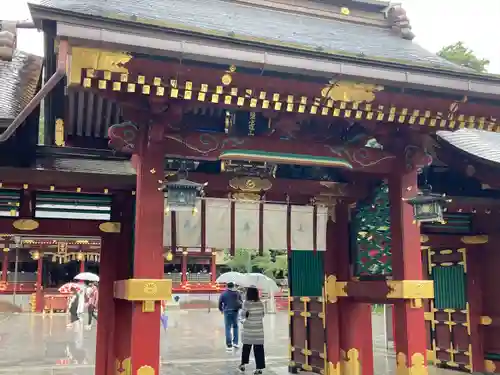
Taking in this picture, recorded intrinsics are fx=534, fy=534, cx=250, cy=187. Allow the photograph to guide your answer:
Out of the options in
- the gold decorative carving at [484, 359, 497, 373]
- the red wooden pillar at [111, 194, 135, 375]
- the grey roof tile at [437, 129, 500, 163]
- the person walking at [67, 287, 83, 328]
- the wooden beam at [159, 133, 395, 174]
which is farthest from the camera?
the person walking at [67, 287, 83, 328]

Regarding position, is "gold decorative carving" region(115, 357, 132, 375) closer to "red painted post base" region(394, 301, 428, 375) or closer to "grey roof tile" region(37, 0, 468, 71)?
"red painted post base" region(394, 301, 428, 375)

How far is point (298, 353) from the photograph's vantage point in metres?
10.4

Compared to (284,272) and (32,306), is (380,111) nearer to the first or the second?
(32,306)

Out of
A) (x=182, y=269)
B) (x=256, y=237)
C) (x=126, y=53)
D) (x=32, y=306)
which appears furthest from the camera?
(x=182, y=269)

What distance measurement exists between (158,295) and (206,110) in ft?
8.89

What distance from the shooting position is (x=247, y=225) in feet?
26.0

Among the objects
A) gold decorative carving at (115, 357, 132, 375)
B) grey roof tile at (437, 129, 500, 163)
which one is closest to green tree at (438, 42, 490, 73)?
grey roof tile at (437, 129, 500, 163)

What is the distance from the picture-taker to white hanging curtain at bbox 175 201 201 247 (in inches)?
296

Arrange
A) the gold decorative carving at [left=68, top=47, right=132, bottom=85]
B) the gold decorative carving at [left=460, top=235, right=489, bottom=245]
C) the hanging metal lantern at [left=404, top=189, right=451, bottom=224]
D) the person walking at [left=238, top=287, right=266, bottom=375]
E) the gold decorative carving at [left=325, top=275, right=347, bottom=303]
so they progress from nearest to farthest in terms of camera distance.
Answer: the gold decorative carving at [left=68, top=47, right=132, bottom=85] → the hanging metal lantern at [left=404, top=189, right=451, bottom=224] → the gold decorative carving at [left=325, top=275, right=347, bottom=303] → the person walking at [left=238, top=287, right=266, bottom=375] → the gold decorative carving at [left=460, top=235, right=489, bottom=245]

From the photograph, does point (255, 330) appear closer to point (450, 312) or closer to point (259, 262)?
point (450, 312)

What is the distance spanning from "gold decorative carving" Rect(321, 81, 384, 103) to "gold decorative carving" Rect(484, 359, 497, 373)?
674 centimetres

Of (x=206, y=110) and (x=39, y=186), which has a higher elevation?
(x=206, y=110)

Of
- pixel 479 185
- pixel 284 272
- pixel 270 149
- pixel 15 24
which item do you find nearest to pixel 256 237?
pixel 270 149

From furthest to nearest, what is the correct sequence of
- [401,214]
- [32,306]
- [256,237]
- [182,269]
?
[182,269] < [32,306] < [256,237] < [401,214]
